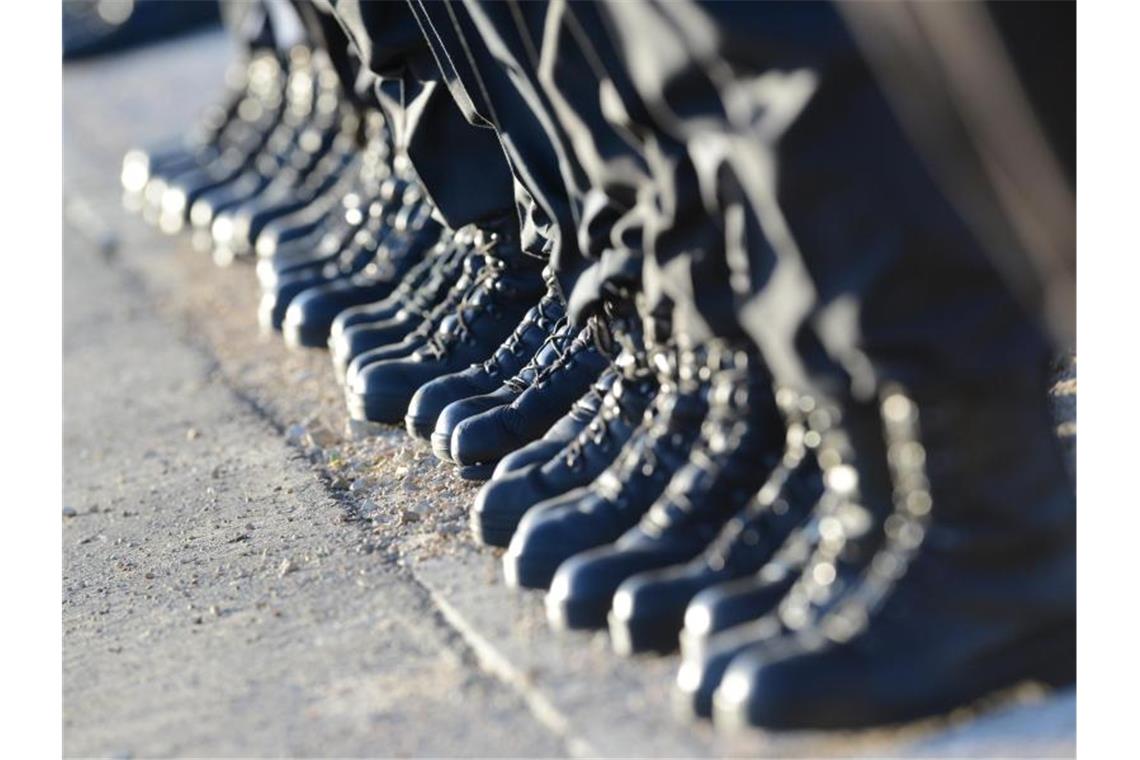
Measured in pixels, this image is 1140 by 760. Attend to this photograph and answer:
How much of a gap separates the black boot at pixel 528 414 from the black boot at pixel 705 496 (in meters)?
0.69

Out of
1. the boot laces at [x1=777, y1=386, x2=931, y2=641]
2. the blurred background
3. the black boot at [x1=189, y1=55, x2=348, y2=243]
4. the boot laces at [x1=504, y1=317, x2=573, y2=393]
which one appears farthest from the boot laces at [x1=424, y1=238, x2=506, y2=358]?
the blurred background

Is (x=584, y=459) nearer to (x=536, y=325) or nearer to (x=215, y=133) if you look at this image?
(x=536, y=325)

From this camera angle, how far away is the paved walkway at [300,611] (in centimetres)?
247

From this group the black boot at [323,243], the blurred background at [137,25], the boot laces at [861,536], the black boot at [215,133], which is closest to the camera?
the boot laces at [861,536]

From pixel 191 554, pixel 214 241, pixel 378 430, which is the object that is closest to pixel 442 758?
pixel 191 554

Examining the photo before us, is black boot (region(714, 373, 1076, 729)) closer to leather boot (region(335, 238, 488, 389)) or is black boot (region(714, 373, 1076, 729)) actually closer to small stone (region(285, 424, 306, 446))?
leather boot (region(335, 238, 488, 389))

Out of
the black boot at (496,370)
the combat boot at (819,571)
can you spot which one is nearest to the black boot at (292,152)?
the black boot at (496,370)

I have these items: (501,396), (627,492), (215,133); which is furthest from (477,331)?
(215,133)

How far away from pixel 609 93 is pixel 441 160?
4.06 feet

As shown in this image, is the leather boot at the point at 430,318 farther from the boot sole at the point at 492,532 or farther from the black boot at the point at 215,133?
the black boot at the point at 215,133

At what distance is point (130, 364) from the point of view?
16.6 ft

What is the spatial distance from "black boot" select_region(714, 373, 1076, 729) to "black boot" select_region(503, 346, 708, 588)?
395mm

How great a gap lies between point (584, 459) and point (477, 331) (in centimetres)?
87

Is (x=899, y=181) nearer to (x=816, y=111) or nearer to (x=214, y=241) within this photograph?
(x=816, y=111)
